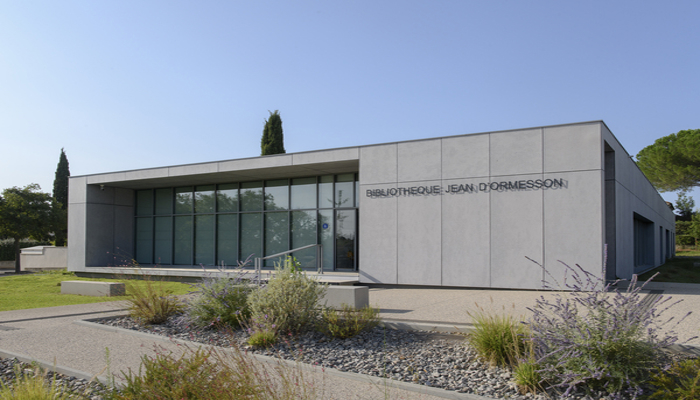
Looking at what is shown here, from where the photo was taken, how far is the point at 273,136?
3378 centimetres

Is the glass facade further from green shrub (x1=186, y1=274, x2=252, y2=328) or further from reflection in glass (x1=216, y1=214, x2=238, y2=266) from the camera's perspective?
green shrub (x1=186, y1=274, x2=252, y2=328)

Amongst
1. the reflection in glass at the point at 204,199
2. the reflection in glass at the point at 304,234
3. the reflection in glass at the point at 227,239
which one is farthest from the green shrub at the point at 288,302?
the reflection in glass at the point at 204,199

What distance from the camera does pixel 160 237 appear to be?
21312 millimetres

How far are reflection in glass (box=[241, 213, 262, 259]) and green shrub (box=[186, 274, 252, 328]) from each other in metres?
11.0

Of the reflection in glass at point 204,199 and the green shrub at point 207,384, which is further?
the reflection in glass at point 204,199

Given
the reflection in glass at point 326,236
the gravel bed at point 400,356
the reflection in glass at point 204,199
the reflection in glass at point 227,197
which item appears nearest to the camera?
the gravel bed at point 400,356

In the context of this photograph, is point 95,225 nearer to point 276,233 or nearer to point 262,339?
point 276,233

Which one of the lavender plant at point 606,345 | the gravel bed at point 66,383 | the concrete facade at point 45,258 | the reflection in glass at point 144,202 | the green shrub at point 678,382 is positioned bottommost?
the concrete facade at point 45,258

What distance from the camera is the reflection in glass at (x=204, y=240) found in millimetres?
19891

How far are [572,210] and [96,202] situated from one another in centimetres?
1853

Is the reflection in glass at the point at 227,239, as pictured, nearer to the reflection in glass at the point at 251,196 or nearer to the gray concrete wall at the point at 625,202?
the reflection in glass at the point at 251,196

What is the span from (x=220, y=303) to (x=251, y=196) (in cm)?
1186

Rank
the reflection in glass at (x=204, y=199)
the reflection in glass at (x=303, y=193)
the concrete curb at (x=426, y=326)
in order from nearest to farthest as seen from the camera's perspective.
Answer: the concrete curb at (x=426, y=326) < the reflection in glass at (x=303, y=193) < the reflection in glass at (x=204, y=199)

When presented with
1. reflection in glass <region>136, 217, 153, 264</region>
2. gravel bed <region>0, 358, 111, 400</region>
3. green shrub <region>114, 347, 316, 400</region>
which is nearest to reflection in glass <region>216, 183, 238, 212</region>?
reflection in glass <region>136, 217, 153, 264</region>
